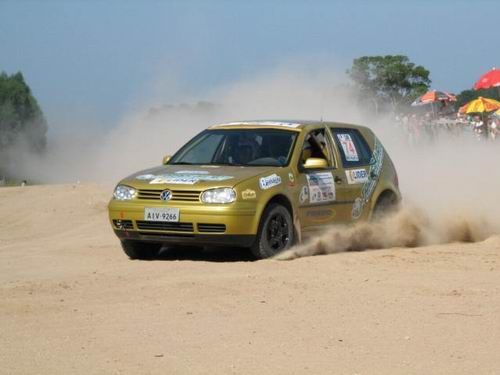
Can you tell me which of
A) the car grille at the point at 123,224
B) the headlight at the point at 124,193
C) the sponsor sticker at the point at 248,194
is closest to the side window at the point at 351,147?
the sponsor sticker at the point at 248,194

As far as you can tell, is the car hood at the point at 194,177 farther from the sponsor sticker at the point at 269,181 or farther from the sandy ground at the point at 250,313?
the sandy ground at the point at 250,313

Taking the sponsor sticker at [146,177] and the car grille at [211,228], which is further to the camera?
the sponsor sticker at [146,177]

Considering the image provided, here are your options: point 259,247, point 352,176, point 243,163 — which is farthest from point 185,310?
point 352,176

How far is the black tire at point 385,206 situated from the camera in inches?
456

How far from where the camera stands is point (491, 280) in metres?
8.44

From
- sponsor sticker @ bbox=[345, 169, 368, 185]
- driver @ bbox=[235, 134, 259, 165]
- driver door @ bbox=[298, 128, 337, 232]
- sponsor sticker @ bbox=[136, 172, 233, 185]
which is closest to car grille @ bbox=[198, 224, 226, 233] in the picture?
sponsor sticker @ bbox=[136, 172, 233, 185]

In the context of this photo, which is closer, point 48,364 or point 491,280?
point 48,364

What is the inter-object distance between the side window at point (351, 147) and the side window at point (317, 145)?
191 mm

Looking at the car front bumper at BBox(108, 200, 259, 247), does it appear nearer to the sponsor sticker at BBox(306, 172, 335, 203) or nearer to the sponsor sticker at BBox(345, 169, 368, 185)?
the sponsor sticker at BBox(306, 172, 335, 203)

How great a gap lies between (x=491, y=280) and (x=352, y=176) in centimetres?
300

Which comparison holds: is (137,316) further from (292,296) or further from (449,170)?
(449,170)

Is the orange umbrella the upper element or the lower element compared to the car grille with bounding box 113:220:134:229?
upper

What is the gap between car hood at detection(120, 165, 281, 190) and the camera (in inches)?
378

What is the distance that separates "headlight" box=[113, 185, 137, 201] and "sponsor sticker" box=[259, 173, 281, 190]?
1.26 metres
